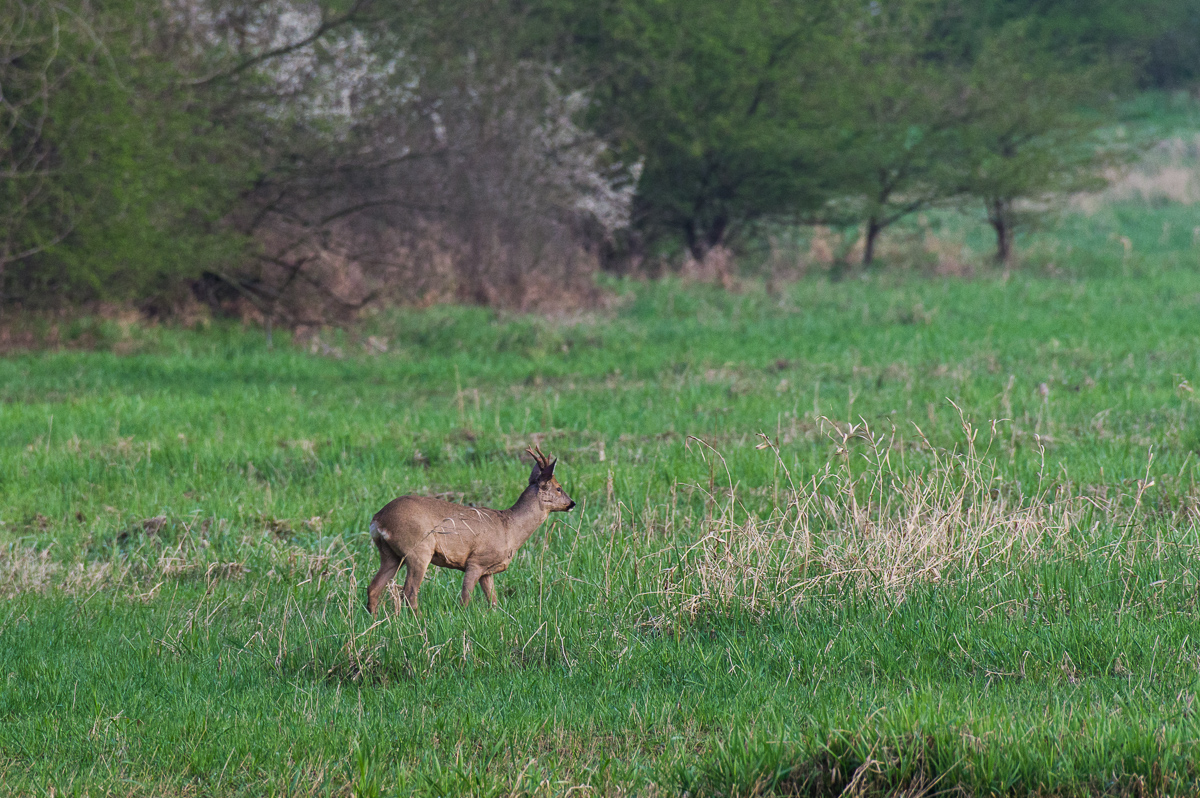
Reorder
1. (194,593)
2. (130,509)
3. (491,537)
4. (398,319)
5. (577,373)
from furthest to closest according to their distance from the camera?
(398,319)
(577,373)
(130,509)
(194,593)
(491,537)

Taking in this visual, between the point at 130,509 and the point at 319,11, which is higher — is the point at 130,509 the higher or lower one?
the lower one

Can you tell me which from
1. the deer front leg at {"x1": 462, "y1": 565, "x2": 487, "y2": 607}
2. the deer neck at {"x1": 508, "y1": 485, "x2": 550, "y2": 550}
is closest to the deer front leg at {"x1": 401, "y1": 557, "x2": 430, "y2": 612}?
the deer front leg at {"x1": 462, "y1": 565, "x2": 487, "y2": 607}

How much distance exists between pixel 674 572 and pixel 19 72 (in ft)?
46.6

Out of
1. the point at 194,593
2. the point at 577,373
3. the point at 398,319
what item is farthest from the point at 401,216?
the point at 194,593

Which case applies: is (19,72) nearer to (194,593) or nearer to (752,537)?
(194,593)

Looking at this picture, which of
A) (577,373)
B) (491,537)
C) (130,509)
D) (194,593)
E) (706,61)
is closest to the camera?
(491,537)

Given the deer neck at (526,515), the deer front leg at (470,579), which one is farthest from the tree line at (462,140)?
the deer front leg at (470,579)

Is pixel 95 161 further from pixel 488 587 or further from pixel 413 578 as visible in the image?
pixel 413 578

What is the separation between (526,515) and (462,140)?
1910 centimetres

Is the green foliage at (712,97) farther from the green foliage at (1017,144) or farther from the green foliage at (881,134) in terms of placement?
the green foliage at (1017,144)

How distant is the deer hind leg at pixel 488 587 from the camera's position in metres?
5.73

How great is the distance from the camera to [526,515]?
228 inches

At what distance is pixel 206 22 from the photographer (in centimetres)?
2020

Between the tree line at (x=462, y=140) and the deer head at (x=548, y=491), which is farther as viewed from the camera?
the tree line at (x=462, y=140)
